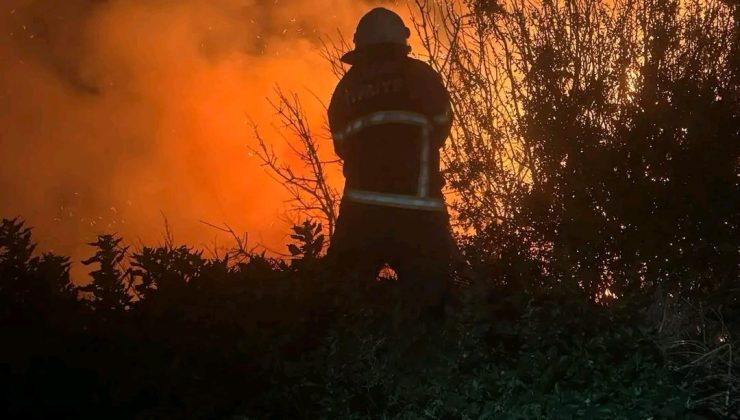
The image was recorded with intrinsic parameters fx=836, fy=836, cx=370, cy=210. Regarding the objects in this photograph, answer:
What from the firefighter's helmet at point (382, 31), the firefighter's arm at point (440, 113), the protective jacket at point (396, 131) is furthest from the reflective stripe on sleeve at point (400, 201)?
the firefighter's helmet at point (382, 31)

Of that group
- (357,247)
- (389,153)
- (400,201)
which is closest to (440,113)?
(389,153)

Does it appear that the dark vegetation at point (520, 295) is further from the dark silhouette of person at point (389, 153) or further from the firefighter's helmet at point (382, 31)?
the firefighter's helmet at point (382, 31)

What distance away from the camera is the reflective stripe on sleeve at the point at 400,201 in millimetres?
4387

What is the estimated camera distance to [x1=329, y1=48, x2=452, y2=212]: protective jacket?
4.44 metres

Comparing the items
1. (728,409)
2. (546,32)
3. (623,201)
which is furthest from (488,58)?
(728,409)

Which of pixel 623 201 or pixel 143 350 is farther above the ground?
pixel 623 201

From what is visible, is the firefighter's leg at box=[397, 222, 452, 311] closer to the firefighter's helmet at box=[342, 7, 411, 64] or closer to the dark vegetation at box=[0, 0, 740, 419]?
the dark vegetation at box=[0, 0, 740, 419]

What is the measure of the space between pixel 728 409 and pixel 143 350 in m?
2.39

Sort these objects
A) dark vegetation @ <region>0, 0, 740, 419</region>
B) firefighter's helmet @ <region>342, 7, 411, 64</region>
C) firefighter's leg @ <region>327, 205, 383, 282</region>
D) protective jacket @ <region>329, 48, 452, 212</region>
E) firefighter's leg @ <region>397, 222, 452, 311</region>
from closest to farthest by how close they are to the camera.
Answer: dark vegetation @ <region>0, 0, 740, 419</region>, firefighter's leg @ <region>397, 222, 452, 311</region>, firefighter's leg @ <region>327, 205, 383, 282</region>, protective jacket @ <region>329, 48, 452, 212</region>, firefighter's helmet @ <region>342, 7, 411, 64</region>

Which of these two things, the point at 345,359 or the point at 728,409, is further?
the point at 728,409

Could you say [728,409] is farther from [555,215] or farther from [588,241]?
[555,215]

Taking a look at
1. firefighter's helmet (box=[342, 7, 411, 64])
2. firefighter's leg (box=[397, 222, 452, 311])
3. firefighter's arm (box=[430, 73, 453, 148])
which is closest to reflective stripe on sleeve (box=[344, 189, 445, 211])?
firefighter's leg (box=[397, 222, 452, 311])

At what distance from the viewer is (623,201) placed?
570cm

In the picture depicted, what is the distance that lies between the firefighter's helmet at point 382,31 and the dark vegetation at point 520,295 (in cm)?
113
